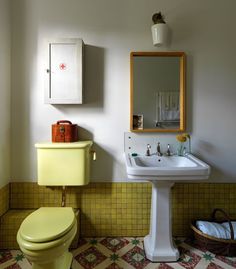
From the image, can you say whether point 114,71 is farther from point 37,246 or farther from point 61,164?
point 37,246

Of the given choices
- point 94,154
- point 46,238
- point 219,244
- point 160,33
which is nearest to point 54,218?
point 46,238

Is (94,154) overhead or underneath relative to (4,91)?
underneath

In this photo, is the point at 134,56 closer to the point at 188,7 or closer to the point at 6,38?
the point at 188,7

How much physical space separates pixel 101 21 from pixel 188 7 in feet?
2.55

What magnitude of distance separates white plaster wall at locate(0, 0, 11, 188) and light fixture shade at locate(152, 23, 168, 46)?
125 cm

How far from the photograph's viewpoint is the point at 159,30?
1683 mm

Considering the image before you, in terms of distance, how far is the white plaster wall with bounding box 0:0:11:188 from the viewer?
1699 mm

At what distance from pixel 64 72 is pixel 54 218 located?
1.14 meters

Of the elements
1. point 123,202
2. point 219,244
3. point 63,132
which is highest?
point 63,132

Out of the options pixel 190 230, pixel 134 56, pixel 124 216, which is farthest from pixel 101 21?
pixel 190 230

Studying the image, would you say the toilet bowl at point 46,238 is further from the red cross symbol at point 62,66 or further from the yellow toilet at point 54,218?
the red cross symbol at point 62,66

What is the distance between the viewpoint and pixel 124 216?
187 centimetres

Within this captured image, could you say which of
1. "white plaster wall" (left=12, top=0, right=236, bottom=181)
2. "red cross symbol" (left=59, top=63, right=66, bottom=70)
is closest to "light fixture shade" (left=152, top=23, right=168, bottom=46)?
"white plaster wall" (left=12, top=0, right=236, bottom=181)

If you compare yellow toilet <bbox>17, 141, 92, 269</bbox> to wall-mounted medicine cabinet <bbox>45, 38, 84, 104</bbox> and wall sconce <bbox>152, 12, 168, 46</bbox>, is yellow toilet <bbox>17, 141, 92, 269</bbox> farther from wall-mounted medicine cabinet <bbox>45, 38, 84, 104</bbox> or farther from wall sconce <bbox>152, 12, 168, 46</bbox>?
wall sconce <bbox>152, 12, 168, 46</bbox>
